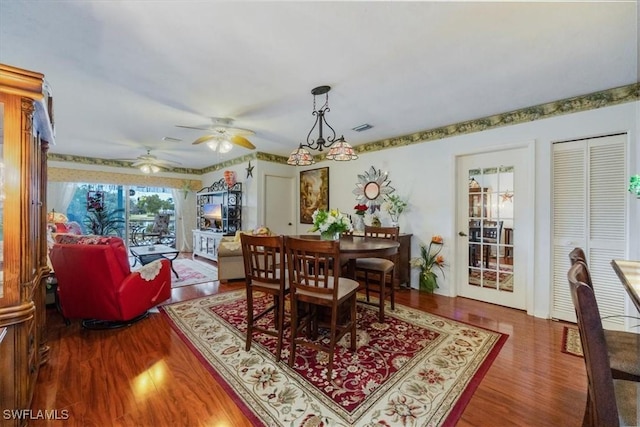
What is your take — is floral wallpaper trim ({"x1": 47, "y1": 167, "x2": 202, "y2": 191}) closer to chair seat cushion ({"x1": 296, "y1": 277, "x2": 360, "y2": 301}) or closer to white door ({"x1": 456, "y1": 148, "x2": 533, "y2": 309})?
chair seat cushion ({"x1": 296, "y1": 277, "x2": 360, "y2": 301})

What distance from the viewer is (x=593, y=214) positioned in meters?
2.75

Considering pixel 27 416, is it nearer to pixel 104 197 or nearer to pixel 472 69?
pixel 472 69

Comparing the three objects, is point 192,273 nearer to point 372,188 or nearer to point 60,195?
point 372,188

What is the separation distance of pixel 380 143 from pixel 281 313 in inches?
136

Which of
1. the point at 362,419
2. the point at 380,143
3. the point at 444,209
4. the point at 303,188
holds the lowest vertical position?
the point at 362,419

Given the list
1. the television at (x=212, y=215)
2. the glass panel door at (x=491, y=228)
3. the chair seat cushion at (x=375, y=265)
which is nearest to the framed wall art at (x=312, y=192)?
the television at (x=212, y=215)

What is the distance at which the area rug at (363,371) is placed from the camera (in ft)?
5.24

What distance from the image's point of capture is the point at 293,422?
152cm

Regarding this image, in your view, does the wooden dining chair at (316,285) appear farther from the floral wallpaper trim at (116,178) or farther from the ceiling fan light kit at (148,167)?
the floral wallpaper trim at (116,178)

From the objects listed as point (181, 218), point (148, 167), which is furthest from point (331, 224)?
point (181, 218)

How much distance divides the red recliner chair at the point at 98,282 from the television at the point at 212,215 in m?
3.57

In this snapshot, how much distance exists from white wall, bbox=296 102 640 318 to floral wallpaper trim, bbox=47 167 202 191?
15.2ft

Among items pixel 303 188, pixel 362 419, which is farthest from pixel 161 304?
pixel 303 188

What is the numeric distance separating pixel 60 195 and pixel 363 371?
7.58 meters
